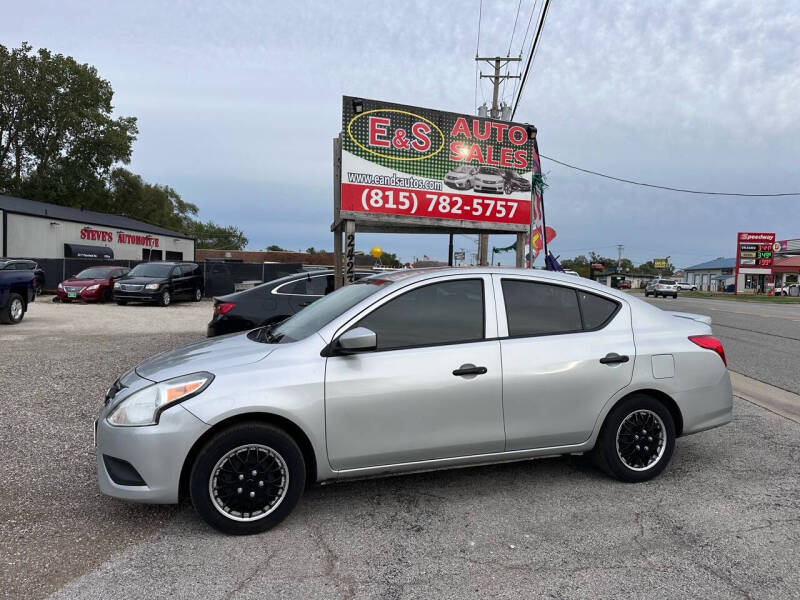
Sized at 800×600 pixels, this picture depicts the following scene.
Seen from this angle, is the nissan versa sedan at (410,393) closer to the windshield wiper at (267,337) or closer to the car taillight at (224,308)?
the windshield wiper at (267,337)

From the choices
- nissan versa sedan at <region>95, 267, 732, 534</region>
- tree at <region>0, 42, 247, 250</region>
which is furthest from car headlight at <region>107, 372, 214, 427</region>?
tree at <region>0, 42, 247, 250</region>

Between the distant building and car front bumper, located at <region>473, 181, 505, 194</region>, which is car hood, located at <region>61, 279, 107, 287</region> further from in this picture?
the distant building

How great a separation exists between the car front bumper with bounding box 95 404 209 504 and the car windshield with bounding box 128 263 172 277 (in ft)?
61.5

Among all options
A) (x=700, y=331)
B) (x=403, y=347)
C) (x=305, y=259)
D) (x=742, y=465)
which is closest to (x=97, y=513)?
(x=403, y=347)

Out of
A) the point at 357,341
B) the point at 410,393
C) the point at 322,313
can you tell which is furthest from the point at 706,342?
the point at 322,313

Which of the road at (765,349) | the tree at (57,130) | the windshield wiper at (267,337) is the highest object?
the tree at (57,130)

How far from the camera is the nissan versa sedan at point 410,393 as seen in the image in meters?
3.14

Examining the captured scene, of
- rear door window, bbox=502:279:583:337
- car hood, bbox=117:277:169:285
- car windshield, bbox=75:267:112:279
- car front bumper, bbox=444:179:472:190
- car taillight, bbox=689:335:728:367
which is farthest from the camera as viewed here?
car windshield, bbox=75:267:112:279

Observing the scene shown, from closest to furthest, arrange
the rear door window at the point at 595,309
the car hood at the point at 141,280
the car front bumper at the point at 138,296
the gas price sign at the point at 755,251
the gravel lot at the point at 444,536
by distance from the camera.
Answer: the gravel lot at the point at 444,536 < the rear door window at the point at 595,309 < the car front bumper at the point at 138,296 < the car hood at the point at 141,280 < the gas price sign at the point at 755,251

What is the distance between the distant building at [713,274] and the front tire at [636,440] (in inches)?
3578

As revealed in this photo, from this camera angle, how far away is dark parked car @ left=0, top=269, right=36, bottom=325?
12344 mm

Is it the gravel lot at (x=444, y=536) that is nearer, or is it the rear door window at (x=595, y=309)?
the gravel lot at (x=444, y=536)

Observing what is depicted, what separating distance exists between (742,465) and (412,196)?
5673 mm

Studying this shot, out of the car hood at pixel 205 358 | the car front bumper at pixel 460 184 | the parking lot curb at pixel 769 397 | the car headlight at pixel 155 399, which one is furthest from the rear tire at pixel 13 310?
the parking lot curb at pixel 769 397
